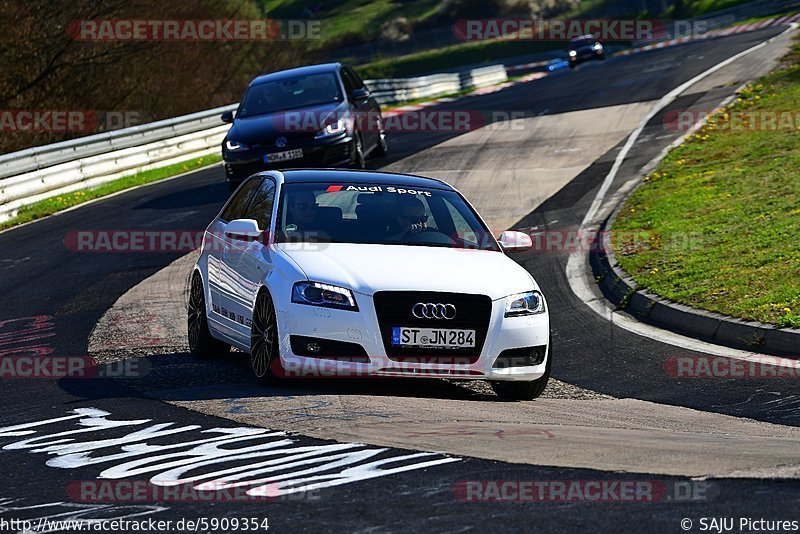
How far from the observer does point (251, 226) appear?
952cm

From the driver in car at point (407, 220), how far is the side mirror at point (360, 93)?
10878mm

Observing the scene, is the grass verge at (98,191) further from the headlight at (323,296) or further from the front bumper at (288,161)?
the headlight at (323,296)

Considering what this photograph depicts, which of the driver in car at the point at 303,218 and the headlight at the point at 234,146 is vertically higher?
the headlight at the point at 234,146

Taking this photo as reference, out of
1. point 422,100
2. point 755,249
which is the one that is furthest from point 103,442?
point 422,100

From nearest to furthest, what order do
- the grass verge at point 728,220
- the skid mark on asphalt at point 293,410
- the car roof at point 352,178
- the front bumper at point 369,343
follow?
the skid mark on asphalt at point 293,410 < the front bumper at point 369,343 < the car roof at point 352,178 < the grass verge at point 728,220

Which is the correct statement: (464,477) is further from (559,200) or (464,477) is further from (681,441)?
(559,200)

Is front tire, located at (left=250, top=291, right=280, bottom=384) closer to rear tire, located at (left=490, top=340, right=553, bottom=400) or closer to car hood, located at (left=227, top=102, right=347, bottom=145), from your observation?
rear tire, located at (left=490, top=340, right=553, bottom=400)

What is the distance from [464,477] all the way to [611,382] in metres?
4.43

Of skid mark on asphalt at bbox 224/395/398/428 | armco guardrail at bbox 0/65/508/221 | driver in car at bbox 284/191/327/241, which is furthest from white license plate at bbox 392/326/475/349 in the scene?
armco guardrail at bbox 0/65/508/221

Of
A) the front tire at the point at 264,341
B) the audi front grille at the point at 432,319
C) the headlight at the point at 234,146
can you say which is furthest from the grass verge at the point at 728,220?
the headlight at the point at 234,146

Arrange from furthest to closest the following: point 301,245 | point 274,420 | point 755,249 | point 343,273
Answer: point 755,249
point 301,245
point 343,273
point 274,420

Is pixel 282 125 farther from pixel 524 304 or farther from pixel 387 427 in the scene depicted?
pixel 387 427

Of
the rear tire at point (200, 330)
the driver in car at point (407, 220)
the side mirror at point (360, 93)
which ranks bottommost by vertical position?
the rear tire at point (200, 330)

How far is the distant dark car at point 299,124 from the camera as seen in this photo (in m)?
19.3
